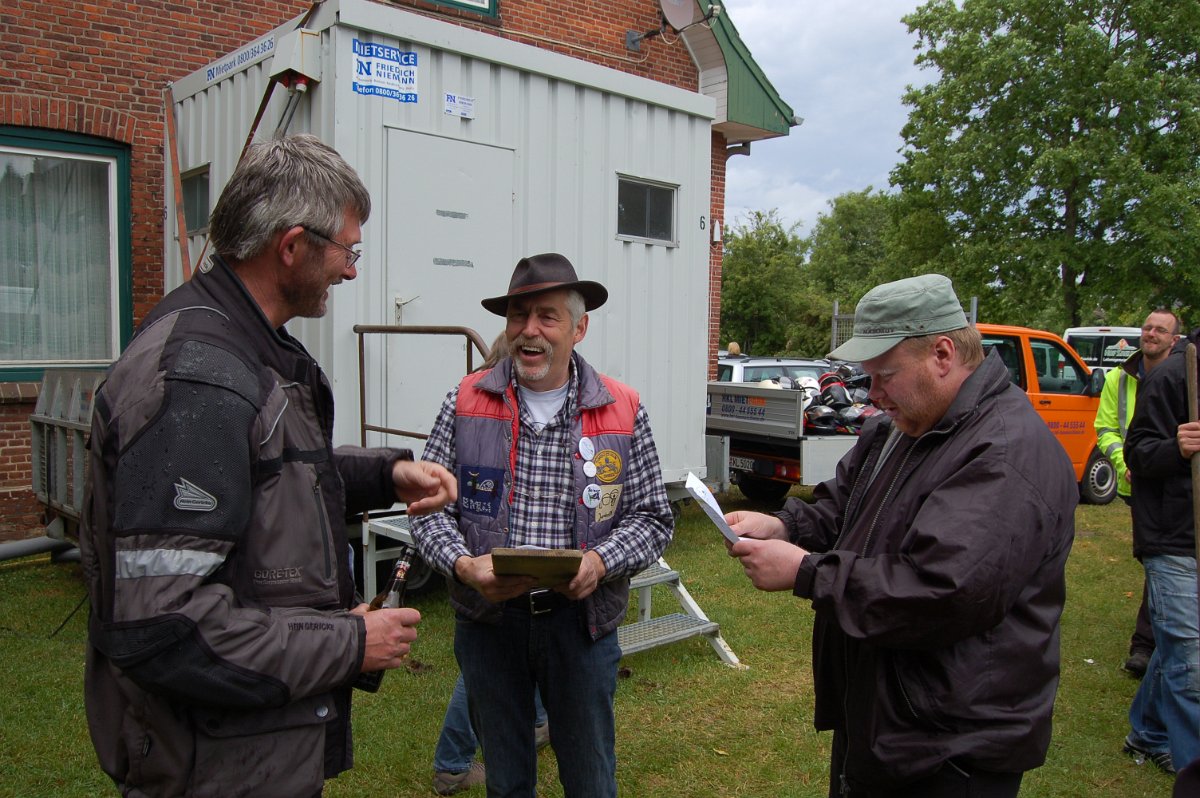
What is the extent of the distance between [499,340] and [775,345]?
29409 millimetres

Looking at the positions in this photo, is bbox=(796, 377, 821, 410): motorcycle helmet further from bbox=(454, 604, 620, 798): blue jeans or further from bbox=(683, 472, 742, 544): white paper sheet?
bbox=(683, 472, 742, 544): white paper sheet

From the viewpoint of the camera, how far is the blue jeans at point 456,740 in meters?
3.58

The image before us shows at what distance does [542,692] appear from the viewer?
2.71 metres

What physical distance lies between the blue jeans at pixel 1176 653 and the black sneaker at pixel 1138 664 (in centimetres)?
127

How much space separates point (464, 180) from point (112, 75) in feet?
13.1

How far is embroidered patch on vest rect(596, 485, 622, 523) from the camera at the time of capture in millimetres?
2693

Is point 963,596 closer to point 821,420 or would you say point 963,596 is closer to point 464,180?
point 464,180

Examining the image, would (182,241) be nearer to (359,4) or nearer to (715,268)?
(359,4)

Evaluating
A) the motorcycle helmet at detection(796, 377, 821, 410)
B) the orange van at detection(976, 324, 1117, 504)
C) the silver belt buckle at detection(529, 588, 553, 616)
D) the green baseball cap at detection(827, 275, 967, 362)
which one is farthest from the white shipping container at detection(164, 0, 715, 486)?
the orange van at detection(976, 324, 1117, 504)

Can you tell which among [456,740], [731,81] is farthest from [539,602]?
[731,81]

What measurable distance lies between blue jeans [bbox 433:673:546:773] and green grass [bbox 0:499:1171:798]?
144mm

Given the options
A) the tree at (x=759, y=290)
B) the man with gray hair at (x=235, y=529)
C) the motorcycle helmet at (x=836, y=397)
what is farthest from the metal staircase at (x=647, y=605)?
the tree at (x=759, y=290)

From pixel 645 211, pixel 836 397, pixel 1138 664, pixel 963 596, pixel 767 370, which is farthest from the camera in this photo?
pixel 767 370

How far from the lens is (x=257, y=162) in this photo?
1.73 metres
